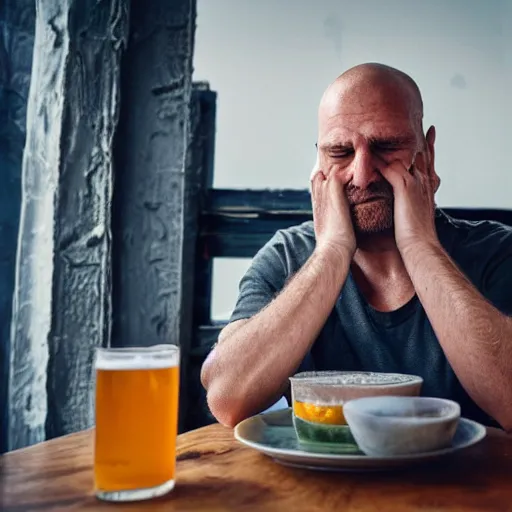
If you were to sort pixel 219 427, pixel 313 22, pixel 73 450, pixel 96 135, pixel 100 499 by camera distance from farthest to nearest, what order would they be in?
pixel 313 22 < pixel 96 135 < pixel 219 427 < pixel 73 450 < pixel 100 499

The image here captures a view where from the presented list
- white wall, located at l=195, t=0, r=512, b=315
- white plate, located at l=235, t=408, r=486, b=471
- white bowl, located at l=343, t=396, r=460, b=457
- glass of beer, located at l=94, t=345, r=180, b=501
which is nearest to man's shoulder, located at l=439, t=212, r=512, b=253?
white wall, located at l=195, t=0, r=512, b=315

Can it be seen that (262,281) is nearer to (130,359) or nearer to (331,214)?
(331,214)

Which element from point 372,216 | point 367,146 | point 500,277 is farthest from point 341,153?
point 500,277

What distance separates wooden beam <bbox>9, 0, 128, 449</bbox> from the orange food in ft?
2.59

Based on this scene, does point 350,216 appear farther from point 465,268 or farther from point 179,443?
point 179,443

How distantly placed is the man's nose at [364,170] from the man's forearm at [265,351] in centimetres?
30

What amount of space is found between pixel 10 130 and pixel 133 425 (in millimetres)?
963

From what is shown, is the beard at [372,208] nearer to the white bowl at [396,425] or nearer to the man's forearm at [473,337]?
the man's forearm at [473,337]

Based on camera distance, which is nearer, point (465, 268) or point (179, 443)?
point (179, 443)

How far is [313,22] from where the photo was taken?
1.51 m

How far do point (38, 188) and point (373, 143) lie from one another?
762 mm

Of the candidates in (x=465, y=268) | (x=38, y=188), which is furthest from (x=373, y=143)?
(x=38, y=188)

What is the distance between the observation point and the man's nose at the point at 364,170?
47.2 inches

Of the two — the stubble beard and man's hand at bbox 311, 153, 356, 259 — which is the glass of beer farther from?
the stubble beard
